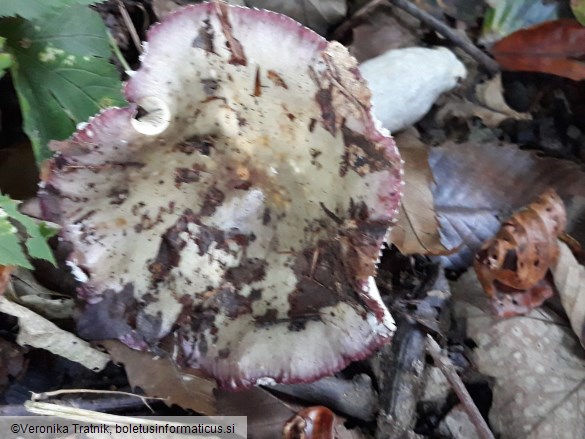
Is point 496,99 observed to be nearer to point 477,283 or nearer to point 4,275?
point 477,283

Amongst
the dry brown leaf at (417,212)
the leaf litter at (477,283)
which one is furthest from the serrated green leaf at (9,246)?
the dry brown leaf at (417,212)

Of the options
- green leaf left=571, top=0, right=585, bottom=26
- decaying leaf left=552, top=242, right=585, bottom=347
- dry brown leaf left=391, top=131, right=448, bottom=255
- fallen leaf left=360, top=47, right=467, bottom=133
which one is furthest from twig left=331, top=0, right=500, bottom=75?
decaying leaf left=552, top=242, right=585, bottom=347

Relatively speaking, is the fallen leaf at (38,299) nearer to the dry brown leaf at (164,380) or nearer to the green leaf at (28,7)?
the dry brown leaf at (164,380)

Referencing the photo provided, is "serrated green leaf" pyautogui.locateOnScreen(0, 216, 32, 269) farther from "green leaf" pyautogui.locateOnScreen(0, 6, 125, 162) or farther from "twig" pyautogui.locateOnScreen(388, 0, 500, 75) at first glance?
"twig" pyautogui.locateOnScreen(388, 0, 500, 75)

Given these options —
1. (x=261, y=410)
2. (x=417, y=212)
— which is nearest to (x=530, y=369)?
(x=417, y=212)

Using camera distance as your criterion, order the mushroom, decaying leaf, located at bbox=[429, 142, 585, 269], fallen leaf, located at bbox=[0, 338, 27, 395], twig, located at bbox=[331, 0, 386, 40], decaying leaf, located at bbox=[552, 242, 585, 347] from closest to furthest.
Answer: the mushroom
fallen leaf, located at bbox=[0, 338, 27, 395]
decaying leaf, located at bbox=[552, 242, 585, 347]
decaying leaf, located at bbox=[429, 142, 585, 269]
twig, located at bbox=[331, 0, 386, 40]
